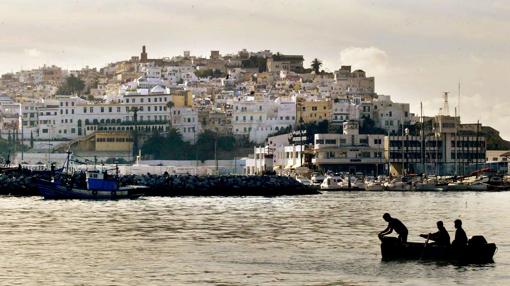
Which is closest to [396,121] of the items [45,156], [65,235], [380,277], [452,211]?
[45,156]

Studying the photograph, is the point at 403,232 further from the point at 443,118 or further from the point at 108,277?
the point at 443,118

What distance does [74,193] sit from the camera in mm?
92250

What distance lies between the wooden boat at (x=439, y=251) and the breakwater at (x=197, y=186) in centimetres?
6070

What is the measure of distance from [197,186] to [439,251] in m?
65.8

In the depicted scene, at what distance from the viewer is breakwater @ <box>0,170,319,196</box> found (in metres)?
107

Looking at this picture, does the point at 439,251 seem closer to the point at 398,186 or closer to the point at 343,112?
the point at 398,186

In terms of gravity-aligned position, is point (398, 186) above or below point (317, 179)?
below

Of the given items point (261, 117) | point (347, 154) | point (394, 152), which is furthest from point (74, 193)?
point (261, 117)

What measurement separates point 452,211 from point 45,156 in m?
115

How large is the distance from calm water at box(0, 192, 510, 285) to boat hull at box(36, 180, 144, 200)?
7973 mm

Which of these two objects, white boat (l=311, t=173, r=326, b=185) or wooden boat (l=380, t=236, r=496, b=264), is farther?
white boat (l=311, t=173, r=326, b=185)

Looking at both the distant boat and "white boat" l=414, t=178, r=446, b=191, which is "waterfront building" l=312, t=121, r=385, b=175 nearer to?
"white boat" l=414, t=178, r=446, b=191

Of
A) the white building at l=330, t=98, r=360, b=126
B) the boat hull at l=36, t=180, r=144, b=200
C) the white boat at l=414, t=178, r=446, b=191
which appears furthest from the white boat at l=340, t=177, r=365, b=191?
Result: the white building at l=330, t=98, r=360, b=126

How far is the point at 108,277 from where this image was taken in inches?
1608
